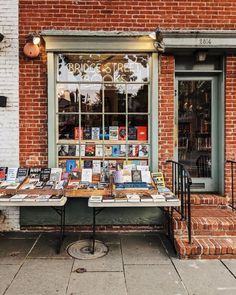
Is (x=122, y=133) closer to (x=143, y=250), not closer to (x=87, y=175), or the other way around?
(x=87, y=175)

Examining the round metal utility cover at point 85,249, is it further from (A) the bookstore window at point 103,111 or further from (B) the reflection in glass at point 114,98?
(B) the reflection in glass at point 114,98

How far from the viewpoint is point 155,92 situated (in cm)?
549

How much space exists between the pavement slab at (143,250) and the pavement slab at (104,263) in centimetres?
11

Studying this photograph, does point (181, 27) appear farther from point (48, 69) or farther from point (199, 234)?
point (199, 234)

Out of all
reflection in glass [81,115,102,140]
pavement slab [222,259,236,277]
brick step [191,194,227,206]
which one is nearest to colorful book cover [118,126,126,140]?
reflection in glass [81,115,102,140]

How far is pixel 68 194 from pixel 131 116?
178 cm

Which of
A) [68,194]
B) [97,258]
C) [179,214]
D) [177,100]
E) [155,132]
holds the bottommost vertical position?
[97,258]

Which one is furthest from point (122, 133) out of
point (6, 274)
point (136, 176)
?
point (6, 274)

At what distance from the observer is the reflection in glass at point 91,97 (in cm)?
559

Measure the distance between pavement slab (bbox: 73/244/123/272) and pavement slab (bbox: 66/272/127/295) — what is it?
0.45 ft

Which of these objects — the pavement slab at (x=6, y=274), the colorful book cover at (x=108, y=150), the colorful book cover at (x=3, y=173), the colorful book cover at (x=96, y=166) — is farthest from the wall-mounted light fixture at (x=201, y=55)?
the pavement slab at (x=6, y=274)

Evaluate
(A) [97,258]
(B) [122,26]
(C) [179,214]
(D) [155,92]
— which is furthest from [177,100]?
(A) [97,258]

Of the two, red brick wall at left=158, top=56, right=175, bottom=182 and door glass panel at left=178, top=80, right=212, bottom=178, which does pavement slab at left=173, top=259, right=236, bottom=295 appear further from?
door glass panel at left=178, top=80, right=212, bottom=178

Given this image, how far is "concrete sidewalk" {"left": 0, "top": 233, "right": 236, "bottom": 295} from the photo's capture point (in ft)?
11.9
